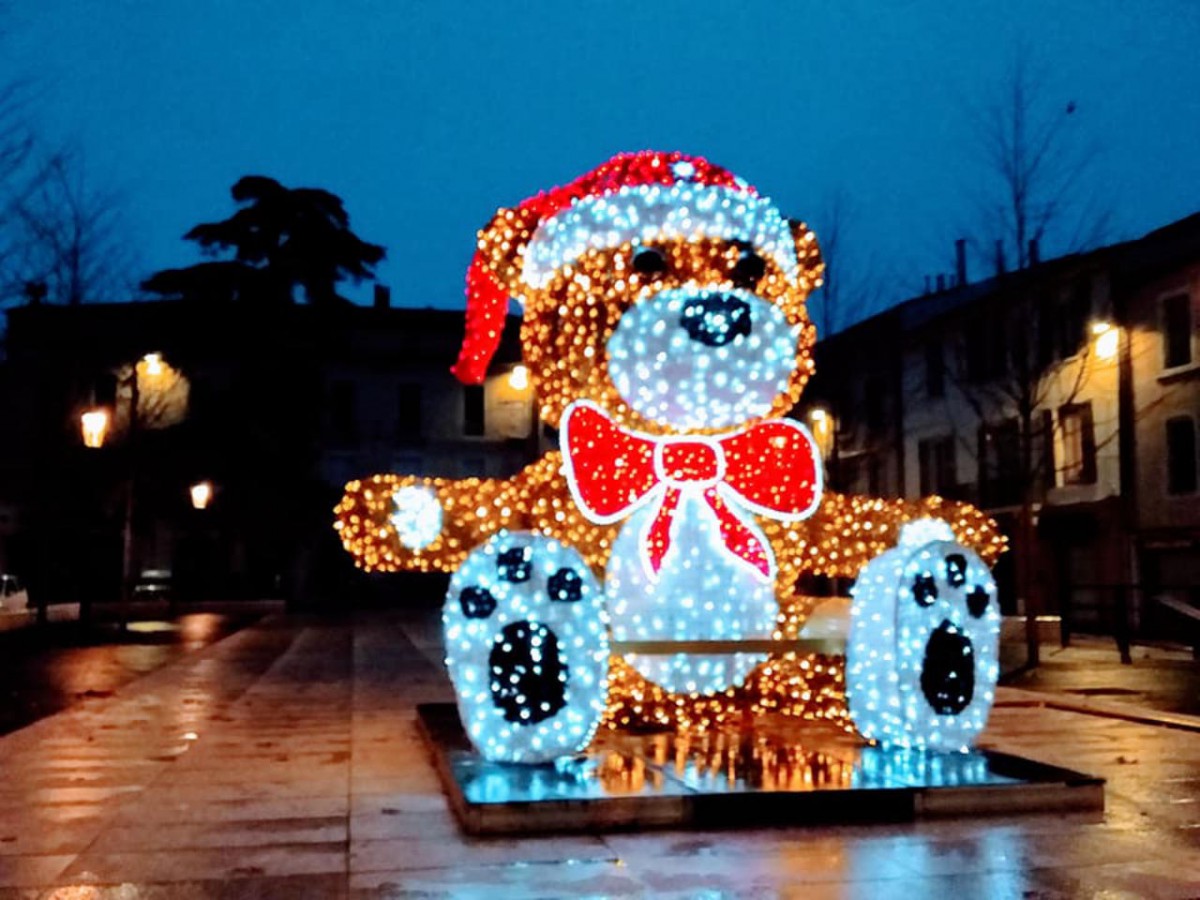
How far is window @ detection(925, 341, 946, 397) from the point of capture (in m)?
32.3

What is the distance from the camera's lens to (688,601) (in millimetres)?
7328

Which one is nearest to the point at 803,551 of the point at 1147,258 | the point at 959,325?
the point at 1147,258

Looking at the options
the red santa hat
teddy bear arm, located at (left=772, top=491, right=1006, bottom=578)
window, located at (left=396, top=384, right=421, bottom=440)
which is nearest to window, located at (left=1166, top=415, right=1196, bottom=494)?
teddy bear arm, located at (left=772, top=491, right=1006, bottom=578)

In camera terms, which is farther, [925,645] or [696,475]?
[696,475]

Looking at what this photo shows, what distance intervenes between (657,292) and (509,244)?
1.18m

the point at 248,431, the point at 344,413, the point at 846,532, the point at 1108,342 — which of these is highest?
the point at 344,413

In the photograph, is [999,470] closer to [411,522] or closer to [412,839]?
[411,522]

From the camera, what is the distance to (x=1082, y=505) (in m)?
27.5

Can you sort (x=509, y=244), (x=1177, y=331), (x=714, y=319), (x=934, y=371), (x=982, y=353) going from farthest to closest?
(x=934, y=371) → (x=982, y=353) → (x=1177, y=331) → (x=509, y=244) → (x=714, y=319)

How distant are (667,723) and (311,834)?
228cm

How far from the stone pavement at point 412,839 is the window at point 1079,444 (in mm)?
18452

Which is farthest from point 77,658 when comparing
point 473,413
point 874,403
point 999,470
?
point 473,413

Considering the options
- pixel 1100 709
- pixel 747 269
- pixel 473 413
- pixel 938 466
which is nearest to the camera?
pixel 747 269

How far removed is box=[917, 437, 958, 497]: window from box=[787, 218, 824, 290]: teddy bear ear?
25.2 m
